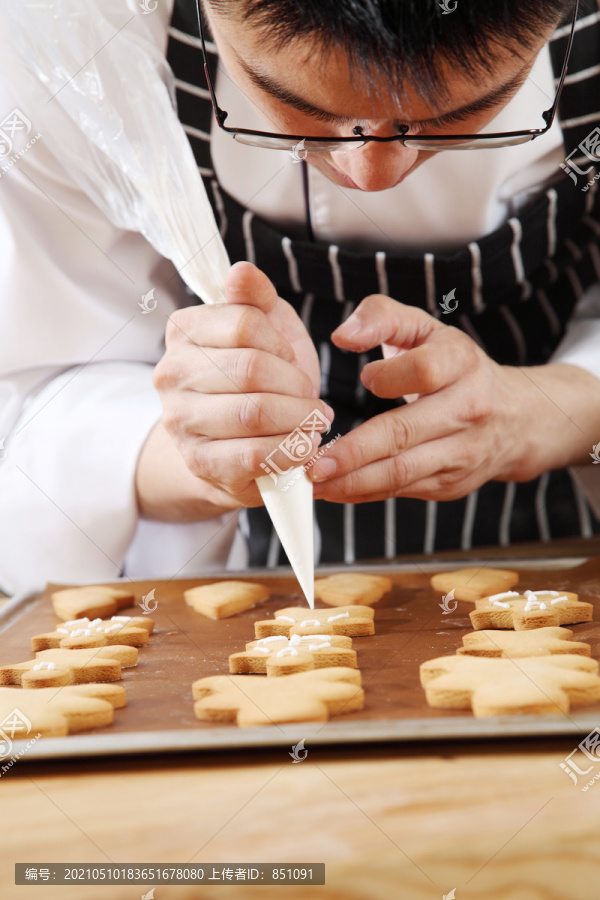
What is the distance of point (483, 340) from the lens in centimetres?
112

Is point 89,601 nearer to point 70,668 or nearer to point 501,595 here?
point 70,668

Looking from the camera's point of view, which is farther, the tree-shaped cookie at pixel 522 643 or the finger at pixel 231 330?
the finger at pixel 231 330

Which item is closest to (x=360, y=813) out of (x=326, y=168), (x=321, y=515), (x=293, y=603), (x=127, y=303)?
(x=293, y=603)

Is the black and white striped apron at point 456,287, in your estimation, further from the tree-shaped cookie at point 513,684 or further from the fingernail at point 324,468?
the tree-shaped cookie at point 513,684

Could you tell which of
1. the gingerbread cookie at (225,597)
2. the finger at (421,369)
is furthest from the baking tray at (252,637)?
the finger at (421,369)

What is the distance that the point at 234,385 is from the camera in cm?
75

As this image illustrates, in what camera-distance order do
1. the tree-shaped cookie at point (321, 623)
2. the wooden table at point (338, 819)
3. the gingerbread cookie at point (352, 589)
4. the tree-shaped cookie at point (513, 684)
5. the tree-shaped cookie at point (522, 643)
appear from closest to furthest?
the wooden table at point (338, 819)
the tree-shaped cookie at point (513, 684)
the tree-shaped cookie at point (522, 643)
the tree-shaped cookie at point (321, 623)
the gingerbread cookie at point (352, 589)

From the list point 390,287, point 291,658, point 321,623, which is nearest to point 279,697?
point 291,658

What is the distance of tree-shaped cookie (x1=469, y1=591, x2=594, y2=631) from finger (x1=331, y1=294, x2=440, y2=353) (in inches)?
11.7

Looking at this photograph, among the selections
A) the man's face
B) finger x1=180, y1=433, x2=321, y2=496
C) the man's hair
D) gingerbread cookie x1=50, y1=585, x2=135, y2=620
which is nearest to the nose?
the man's face

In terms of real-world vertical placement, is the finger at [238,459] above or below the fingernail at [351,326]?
below

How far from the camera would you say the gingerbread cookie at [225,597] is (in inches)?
32.0

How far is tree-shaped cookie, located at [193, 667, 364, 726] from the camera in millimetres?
533

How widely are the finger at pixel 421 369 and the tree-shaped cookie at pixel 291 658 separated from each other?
29 centimetres
